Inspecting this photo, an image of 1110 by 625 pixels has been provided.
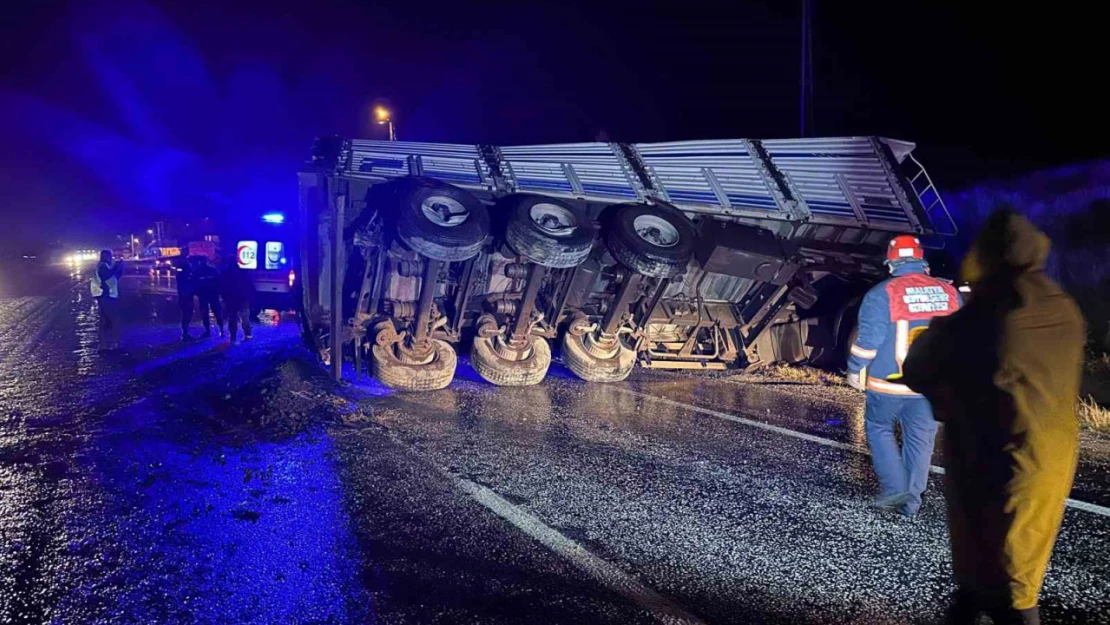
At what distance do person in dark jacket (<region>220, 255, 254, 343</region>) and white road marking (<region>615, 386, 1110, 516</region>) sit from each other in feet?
20.6

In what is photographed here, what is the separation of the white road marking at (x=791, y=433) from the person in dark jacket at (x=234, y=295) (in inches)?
247

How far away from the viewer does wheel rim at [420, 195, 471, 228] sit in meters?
5.16

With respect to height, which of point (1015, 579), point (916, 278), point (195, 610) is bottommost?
point (195, 610)

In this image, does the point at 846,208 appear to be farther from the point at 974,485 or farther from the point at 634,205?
the point at 974,485

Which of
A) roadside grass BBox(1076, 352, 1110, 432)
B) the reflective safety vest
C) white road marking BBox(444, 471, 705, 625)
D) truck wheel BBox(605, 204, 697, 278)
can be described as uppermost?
truck wheel BBox(605, 204, 697, 278)

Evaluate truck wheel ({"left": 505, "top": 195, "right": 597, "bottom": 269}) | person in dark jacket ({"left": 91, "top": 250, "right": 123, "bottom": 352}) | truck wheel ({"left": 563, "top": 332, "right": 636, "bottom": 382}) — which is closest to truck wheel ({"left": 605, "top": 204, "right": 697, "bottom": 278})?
truck wheel ({"left": 505, "top": 195, "right": 597, "bottom": 269})

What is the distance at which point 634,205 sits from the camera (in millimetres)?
5887

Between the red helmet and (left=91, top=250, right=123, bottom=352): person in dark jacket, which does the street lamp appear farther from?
the red helmet

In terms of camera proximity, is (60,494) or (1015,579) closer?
(1015,579)

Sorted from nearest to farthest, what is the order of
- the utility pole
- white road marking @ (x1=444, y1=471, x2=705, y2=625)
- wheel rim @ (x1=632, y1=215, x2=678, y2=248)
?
white road marking @ (x1=444, y1=471, x2=705, y2=625) → wheel rim @ (x1=632, y1=215, x2=678, y2=248) → the utility pole

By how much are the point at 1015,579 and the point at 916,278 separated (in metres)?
1.98

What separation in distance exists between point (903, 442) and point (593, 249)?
10.9ft

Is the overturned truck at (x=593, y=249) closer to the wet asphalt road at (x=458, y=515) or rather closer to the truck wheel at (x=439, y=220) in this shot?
the truck wheel at (x=439, y=220)

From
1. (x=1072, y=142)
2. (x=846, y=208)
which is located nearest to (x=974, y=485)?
(x=846, y=208)
